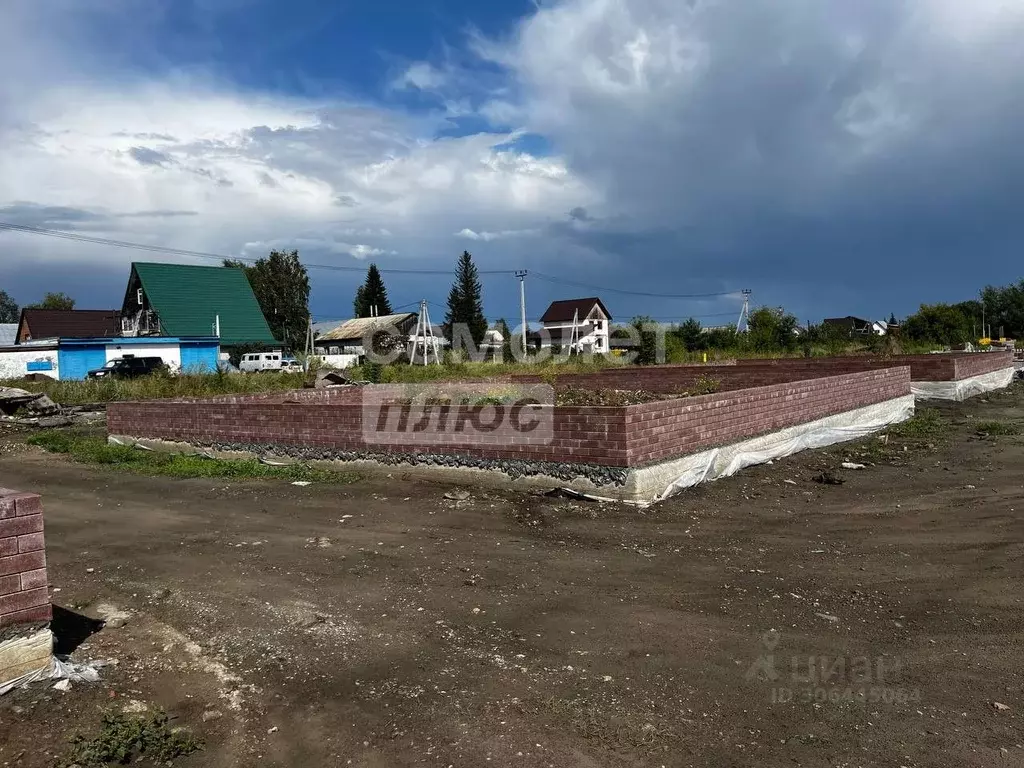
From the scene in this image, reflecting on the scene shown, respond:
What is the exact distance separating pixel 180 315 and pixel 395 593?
4178 centimetres

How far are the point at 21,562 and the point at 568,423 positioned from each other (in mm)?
5623

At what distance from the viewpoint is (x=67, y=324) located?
46.2 m

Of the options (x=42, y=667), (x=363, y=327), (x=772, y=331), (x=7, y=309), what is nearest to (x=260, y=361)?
(x=363, y=327)

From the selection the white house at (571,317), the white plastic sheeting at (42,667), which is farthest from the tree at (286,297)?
the white plastic sheeting at (42,667)

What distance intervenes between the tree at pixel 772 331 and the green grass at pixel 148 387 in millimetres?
25690

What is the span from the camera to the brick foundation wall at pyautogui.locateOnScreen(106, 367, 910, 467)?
26.0ft

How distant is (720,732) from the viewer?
10.7 ft

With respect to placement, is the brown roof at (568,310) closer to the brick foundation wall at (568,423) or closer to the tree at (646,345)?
the tree at (646,345)

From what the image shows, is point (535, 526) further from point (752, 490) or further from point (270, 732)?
point (270, 732)

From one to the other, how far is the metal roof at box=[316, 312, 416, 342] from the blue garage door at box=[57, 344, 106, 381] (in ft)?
77.5

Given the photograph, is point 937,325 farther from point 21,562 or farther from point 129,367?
point 21,562

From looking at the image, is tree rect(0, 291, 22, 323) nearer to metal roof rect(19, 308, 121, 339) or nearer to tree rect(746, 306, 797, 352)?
metal roof rect(19, 308, 121, 339)

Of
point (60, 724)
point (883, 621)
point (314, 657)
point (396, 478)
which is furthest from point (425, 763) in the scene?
point (396, 478)

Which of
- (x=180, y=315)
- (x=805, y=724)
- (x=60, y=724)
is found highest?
(x=180, y=315)
